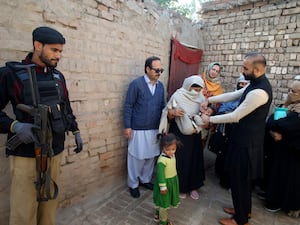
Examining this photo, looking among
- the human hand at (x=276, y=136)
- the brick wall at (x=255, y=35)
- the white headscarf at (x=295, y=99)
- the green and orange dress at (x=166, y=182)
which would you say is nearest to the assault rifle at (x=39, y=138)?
the green and orange dress at (x=166, y=182)

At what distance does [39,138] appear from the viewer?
1.67 m

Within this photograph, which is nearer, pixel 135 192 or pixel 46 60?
pixel 46 60

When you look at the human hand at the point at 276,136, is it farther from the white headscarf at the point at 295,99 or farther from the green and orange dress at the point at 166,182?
the green and orange dress at the point at 166,182

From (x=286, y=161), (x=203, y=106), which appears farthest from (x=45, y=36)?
(x=286, y=161)

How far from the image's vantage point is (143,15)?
355 centimetres

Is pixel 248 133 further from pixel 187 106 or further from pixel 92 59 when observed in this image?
pixel 92 59

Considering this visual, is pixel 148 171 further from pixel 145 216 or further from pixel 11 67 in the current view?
pixel 11 67

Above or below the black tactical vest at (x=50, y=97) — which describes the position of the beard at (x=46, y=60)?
above

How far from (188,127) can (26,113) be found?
1.97m

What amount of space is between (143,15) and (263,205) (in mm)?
3574

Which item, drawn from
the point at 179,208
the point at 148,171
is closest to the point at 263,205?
the point at 179,208

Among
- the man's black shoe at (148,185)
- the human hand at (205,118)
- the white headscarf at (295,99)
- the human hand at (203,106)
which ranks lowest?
the man's black shoe at (148,185)

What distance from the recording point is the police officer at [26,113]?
65.5 inches

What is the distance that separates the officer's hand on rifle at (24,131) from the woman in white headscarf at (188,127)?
1.85 metres
